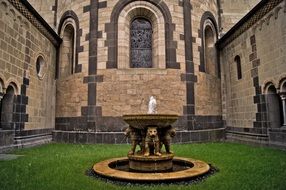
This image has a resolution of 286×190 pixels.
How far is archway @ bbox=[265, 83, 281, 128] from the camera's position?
972 centimetres

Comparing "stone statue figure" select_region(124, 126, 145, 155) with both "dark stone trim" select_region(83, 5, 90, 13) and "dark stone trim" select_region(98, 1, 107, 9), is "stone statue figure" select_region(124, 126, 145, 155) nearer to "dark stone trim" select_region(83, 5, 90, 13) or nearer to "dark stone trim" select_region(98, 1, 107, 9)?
"dark stone trim" select_region(98, 1, 107, 9)

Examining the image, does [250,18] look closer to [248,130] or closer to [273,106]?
[273,106]

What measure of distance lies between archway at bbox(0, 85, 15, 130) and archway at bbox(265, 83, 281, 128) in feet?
33.4

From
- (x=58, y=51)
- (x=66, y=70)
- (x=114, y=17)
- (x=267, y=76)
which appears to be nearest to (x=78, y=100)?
(x=66, y=70)

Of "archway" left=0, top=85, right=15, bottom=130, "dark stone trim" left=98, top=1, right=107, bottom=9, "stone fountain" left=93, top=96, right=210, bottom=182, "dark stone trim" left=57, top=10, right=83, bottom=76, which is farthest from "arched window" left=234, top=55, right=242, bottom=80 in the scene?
"archway" left=0, top=85, right=15, bottom=130

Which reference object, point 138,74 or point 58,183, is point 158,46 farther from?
point 58,183

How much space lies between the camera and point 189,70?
39.1 feet

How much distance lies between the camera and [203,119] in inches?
479

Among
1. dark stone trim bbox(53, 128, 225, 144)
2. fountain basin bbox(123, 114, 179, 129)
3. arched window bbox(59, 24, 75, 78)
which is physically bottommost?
dark stone trim bbox(53, 128, 225, 144)

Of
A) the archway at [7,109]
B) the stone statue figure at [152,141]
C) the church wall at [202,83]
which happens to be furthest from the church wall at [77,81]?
the stone statue figure at [152,141]

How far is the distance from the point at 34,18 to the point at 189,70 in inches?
296

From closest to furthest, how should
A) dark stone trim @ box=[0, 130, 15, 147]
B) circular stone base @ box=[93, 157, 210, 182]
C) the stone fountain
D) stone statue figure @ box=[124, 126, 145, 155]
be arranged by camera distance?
circular stone base @ box=[93, 157, 210, 182] < the stone fountain < stone statue figure @ box=[124, 126, 145, 155] < dark stone trim @ box=[0, 130, 15, 147]

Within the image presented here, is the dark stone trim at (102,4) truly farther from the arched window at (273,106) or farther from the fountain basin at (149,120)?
the arched window at (273,106)

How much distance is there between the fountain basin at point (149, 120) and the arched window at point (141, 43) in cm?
681
